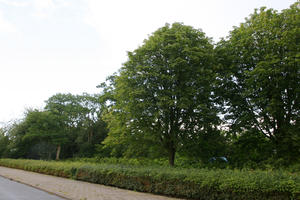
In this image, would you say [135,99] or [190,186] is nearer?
[190,186]

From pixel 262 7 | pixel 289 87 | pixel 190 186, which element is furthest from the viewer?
pixel 262 7

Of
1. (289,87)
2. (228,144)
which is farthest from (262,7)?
(228,144)

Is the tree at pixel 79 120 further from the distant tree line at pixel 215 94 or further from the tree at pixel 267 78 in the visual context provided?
the tree at pixel 267 78

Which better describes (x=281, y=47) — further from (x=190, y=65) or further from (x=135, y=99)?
(x=135, y=99)

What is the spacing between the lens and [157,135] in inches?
595

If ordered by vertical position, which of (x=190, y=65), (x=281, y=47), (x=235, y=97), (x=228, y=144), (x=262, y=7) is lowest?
(x=228, y=144)

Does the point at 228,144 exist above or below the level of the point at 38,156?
above

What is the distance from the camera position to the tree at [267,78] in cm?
1330

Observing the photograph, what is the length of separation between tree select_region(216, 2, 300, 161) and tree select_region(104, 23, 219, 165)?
1.49 meters

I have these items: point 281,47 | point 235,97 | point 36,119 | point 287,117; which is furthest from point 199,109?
point 36,119

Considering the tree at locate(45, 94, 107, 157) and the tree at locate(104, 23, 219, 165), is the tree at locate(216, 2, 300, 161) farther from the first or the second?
the tree at locate(45, 94, 107, 157)

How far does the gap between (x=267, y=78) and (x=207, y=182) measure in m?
9.06

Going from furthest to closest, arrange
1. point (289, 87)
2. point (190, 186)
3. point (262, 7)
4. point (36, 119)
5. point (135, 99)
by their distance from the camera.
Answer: point (36, 119), point (262, 7), point (135, 99), point (289, 87), point (190, 186)

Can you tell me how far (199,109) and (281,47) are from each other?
20.4 feet
